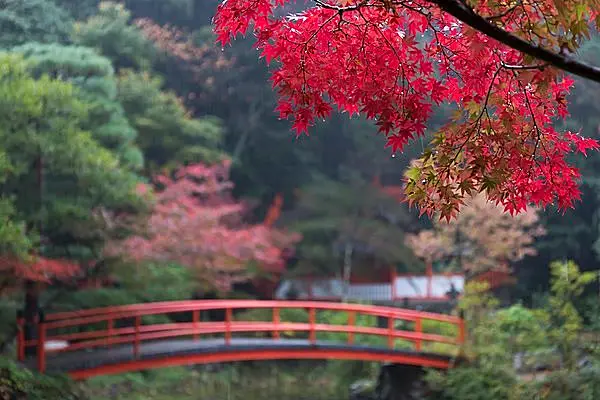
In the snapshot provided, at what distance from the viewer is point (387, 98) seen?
222 cm

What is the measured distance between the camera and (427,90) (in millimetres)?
2301

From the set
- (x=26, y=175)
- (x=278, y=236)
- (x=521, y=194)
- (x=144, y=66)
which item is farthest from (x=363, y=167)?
(x=521, y=194)

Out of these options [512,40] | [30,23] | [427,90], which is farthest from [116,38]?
[512,40]

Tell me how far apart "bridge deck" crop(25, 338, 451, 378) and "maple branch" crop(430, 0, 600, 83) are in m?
5.20

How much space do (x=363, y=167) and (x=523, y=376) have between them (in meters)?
5.34

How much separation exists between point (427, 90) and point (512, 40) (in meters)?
0.55

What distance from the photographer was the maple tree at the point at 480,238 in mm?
9203

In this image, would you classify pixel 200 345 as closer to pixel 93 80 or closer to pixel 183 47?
pixel 93 80

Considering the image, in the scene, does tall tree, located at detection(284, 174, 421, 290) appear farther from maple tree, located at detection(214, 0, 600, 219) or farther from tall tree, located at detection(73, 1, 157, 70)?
maple tree, located at detection(214, 0, 600, 219)

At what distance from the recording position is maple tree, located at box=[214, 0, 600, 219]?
2152mm

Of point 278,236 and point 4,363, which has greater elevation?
point 278,236

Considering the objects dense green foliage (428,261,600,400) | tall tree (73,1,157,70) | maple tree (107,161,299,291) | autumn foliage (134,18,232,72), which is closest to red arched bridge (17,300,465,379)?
dense green foliage (428,261,600,400)

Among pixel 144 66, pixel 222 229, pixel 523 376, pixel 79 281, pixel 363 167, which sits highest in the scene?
pixel 144 66

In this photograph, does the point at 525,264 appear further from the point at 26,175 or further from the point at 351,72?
the point at 351,72
